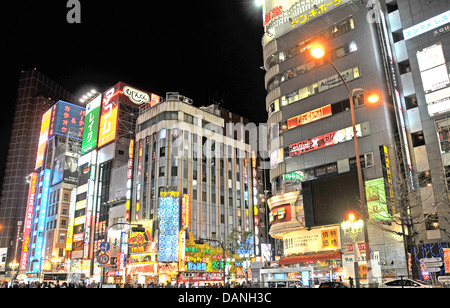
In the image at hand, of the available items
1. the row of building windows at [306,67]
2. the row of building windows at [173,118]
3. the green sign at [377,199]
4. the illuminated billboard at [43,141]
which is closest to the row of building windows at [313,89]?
the row of building windows at [306,67]

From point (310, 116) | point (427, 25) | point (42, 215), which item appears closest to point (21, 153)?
point (42, 215)

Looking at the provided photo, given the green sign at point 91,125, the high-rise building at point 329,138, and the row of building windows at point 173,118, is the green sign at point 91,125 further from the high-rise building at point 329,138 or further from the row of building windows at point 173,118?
the high-rise building at point 329,138

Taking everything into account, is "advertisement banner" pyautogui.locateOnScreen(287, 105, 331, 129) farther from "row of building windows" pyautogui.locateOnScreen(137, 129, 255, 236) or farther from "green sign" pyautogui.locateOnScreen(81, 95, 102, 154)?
"green sign" pyautogui.locateOnScreen(81, 95, 102, 154)

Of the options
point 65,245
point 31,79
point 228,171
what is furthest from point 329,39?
point 31,79

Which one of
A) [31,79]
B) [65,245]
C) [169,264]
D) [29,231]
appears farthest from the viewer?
[31,79]

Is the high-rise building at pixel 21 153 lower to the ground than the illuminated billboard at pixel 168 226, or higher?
higher

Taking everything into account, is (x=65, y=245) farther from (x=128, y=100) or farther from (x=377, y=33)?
(x=377, y=33)

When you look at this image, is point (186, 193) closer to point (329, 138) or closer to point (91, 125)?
point (329, 138)

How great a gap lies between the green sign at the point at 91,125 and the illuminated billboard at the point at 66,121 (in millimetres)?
15104

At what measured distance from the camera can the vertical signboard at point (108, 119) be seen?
8629 centimetres

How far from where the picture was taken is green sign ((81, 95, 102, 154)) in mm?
92250
